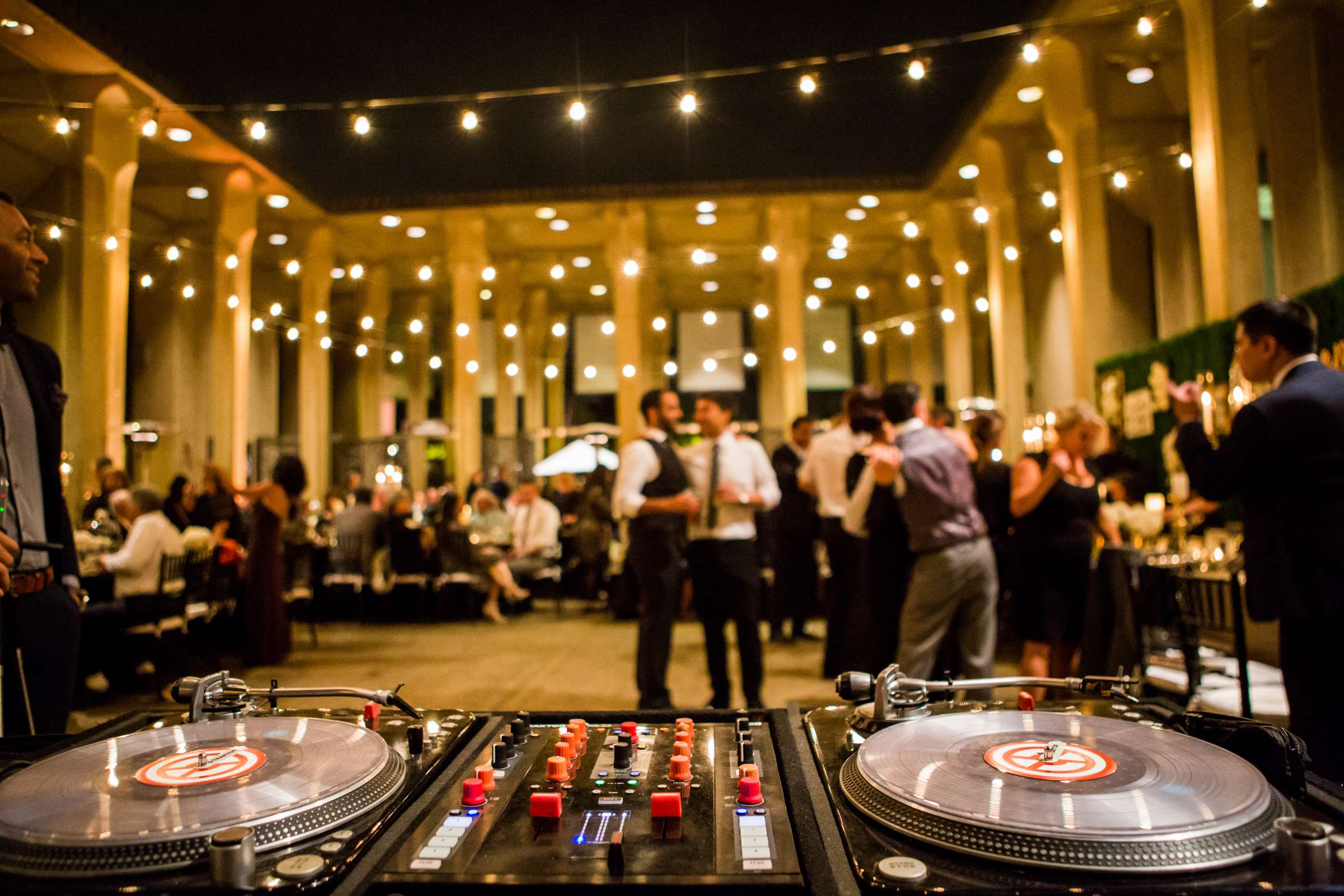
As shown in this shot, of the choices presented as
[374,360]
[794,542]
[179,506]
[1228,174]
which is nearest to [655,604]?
[794,542]

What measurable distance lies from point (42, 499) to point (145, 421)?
197 inches

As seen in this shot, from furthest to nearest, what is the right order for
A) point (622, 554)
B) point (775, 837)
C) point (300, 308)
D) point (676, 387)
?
point (676, 387) → point (300, 308) → point (622, 554) → point (775, 837)

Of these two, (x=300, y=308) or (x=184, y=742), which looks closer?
(x=184, y=742)

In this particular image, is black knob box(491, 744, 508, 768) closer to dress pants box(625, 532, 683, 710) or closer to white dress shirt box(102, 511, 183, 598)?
dress pants box(625, 532, 683, 710)

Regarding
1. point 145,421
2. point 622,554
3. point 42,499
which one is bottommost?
point 622,554

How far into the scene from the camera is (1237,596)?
2.75 m

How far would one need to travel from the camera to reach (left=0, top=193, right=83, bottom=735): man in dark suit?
4.95 feet

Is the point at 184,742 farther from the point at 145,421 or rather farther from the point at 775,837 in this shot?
the point at 145,421

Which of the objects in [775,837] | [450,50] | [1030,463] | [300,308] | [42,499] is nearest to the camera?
[775,837]

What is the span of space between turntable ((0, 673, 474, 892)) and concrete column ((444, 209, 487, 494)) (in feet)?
40.2

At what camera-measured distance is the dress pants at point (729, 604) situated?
Result: 12.5 feet

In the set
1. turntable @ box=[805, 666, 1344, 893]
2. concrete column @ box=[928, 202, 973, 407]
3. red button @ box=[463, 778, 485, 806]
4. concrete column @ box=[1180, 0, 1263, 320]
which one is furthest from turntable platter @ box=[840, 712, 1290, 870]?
concrete column @ box=[928, 202, 973, 407]

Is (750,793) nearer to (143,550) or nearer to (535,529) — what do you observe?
(143,550)

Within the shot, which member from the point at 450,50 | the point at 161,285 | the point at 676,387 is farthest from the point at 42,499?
the point at 676,387
